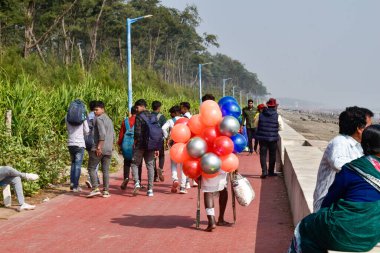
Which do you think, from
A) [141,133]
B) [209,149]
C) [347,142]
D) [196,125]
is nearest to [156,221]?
[209,149]

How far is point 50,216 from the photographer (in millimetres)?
8383

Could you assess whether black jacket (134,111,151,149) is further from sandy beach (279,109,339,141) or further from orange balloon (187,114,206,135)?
sandy beach (279,109,339,141)

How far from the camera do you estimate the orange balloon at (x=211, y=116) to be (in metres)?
7.21

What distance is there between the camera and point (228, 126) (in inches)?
281

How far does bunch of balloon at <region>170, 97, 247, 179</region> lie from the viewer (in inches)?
279

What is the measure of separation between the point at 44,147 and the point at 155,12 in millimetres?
54301

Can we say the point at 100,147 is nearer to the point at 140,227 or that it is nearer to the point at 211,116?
the point at 140,227

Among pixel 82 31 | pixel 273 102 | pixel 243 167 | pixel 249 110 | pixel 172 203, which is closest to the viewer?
pixel 172 203

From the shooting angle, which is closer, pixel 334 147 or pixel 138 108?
pixel 334 147

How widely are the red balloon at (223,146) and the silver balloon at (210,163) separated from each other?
130mm

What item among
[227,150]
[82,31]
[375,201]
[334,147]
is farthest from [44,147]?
[82,31]

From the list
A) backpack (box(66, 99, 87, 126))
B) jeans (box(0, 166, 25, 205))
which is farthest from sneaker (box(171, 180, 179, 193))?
jeans (box(0, 166, 25, 205))

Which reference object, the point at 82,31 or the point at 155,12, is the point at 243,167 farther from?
the point at 155,12

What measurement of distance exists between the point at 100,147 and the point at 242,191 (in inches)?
125
